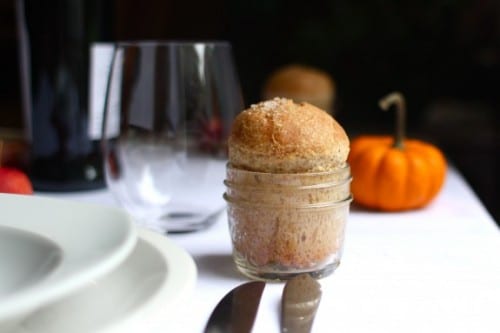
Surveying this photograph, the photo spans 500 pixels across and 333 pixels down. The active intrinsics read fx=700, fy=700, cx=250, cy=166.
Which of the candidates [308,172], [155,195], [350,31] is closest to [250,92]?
[350,31]

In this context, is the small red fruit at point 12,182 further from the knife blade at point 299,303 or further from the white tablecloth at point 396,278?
the knife blade at point 299,303

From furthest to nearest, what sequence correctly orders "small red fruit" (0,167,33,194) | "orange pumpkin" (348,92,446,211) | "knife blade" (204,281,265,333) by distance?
"orange pumpkin" (348,92,446,211) < "small red fruit" (0,167,33,194) < "knife blade" (204,281,265,333)

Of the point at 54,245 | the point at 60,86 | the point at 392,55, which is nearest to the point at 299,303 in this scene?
the point at 54,245

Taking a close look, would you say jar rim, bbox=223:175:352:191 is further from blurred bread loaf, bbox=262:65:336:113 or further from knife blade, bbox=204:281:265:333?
blurred bread loaf, bbox=262:65:336:113

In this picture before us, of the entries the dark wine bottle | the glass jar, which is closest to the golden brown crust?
the glass jar

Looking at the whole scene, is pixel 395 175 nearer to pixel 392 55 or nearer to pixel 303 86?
pixel 303 86

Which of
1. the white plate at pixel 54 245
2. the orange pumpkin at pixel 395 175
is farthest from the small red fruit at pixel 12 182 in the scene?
the orange pumpkin at pixel 395 175

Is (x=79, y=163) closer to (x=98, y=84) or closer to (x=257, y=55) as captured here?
(x=98, y=84)
